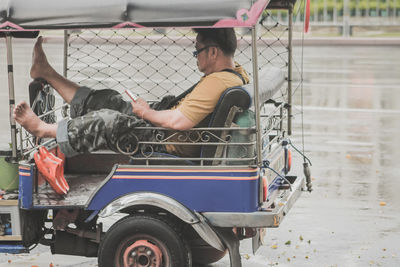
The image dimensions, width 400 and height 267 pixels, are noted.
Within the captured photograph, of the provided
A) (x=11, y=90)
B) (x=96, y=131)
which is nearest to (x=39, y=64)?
(x=11, y=90)

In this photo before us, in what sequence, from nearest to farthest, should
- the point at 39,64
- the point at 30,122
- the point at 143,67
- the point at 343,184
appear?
1. the point at 30,122
2. the point at 39,64
3. the point at 343,184
4. the point at 143,67

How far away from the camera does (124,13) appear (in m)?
4.38

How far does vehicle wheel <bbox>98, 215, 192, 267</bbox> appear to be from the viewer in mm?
4594

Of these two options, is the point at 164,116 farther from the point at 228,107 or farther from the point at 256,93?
the point at 256,93

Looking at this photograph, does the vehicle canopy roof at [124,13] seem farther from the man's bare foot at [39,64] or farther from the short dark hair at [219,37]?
the man's bare foot at [39,64]

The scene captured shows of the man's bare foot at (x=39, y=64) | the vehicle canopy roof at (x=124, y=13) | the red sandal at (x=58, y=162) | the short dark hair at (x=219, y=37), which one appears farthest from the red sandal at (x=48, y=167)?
the short dark hair at (x=219, y=37)

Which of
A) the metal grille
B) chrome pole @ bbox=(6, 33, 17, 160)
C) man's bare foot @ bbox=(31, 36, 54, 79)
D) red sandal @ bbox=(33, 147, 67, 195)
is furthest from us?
the metal grille

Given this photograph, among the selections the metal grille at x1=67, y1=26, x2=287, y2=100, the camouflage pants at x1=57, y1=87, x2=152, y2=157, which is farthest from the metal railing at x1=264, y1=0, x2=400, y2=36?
the camouflage pants at x1=57, y1=87, x2=152, y2=157

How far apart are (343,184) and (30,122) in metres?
4.11

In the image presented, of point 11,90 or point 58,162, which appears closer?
point 11,90

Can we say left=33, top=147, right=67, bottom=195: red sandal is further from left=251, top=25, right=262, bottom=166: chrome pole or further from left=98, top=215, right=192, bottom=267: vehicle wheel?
left=251, top=25, right=262, bottom=166: chrome pole

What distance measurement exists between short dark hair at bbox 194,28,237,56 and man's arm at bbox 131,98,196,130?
519 millimetres

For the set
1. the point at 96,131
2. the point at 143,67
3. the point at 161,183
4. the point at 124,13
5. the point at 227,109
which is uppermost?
the point at 124,13

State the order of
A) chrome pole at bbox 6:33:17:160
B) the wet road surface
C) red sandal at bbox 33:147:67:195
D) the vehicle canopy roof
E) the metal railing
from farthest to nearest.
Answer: the metal railing
the wet road surface
red sandal at bbox 33:147:67:195
chrome pole at bbox 6:33:17:160
the vehicle canopy roof
